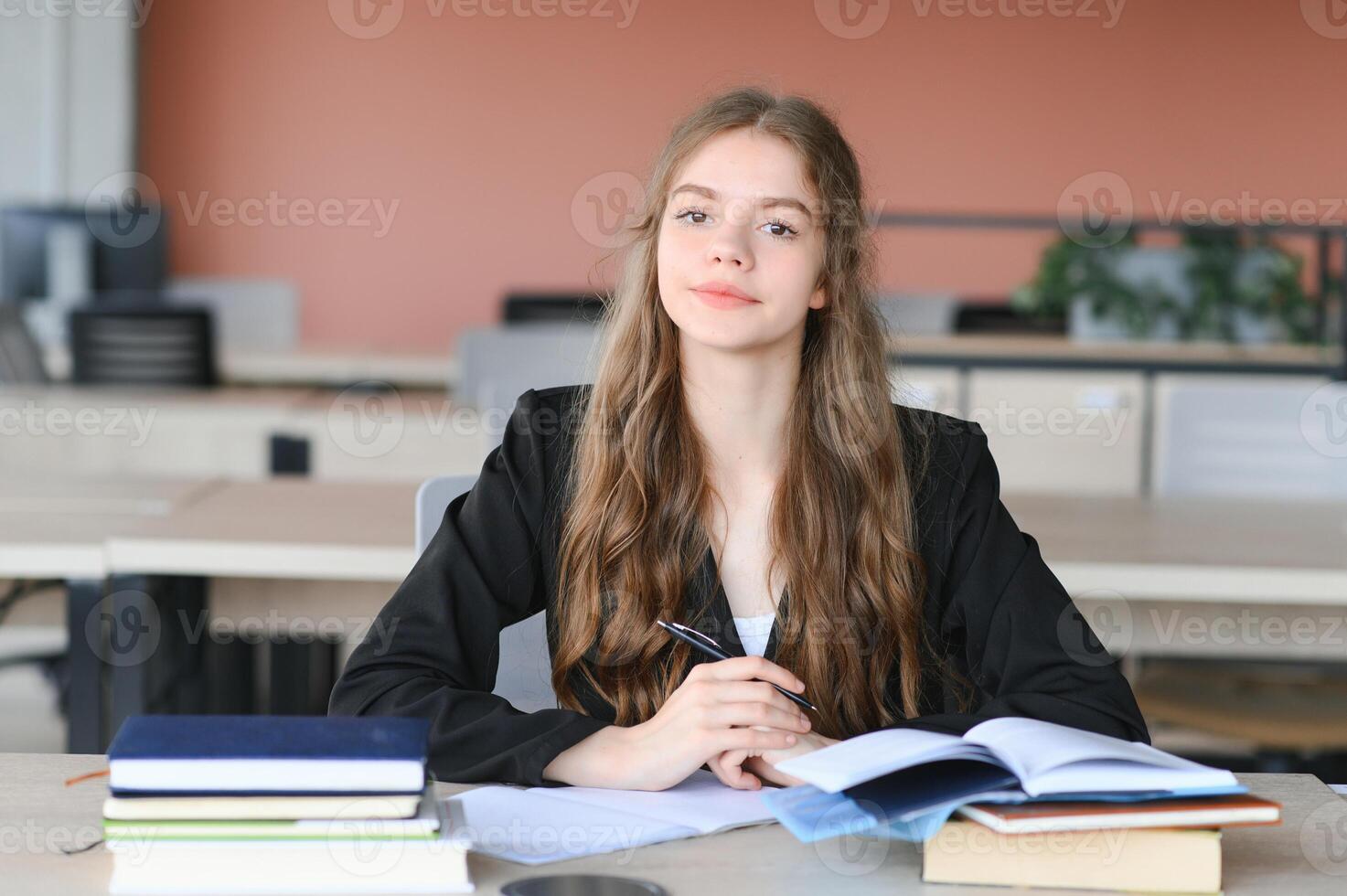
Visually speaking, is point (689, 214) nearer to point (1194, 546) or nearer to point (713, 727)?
point (713, 727)

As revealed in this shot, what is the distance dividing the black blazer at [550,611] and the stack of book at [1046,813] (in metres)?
0.27

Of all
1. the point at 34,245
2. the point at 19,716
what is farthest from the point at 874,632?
the point at 34,245

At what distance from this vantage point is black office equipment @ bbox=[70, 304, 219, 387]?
4492 mm

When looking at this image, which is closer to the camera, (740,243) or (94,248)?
(740,243)

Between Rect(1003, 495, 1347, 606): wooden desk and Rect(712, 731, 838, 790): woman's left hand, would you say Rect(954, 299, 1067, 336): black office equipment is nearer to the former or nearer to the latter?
Rect(1003, 495, 1347, 606): wooden desk

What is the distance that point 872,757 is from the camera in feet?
3.24

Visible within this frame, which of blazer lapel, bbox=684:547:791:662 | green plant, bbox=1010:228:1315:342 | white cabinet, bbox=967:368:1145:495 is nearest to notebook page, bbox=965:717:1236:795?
blazer lapel, bbox=684:547:791:662

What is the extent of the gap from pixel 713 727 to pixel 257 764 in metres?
0.37

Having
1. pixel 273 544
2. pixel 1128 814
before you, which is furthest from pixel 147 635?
pixel 1128 814

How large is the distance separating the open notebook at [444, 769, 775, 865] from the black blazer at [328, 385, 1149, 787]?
5cm

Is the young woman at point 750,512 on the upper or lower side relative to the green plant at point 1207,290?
lower

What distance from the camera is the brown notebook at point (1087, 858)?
3.16 feet

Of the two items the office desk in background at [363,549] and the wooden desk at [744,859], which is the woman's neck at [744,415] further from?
the office desk in background at [363,549]

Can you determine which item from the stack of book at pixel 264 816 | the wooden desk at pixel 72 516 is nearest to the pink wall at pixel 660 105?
the wooden desk at pixel 72 516
